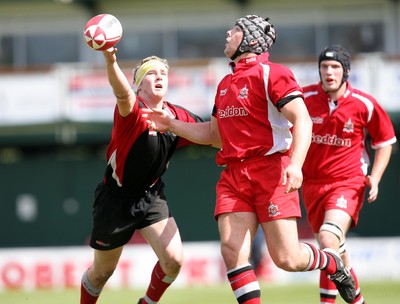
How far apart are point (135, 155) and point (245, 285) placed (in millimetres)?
1561

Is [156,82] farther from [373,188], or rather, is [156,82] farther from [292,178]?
[373,188]

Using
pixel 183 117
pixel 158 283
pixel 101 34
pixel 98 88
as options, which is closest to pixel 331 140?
pixel 183 117

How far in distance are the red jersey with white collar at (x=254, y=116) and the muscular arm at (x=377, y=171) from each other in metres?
1.81

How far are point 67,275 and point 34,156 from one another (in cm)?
941

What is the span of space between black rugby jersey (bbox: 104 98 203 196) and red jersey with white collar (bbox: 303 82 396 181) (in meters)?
1.57

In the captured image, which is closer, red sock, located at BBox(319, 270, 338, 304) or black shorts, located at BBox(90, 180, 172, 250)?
black shorts, located at BBox(90, 180, 172, 250)

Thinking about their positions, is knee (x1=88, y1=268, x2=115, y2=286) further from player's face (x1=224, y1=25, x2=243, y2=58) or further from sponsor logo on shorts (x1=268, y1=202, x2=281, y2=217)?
player's face (x1=224, y1=25, x2=243, y2=58)

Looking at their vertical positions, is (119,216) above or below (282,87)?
below

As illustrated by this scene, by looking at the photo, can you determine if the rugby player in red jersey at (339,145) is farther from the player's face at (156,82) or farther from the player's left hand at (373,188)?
the player's face at (156,82)

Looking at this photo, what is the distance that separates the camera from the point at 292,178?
6.86m

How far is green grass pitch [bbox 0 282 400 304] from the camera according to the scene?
496 inches

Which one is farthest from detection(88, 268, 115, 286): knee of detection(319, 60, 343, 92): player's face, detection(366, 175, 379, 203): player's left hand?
detection(319, 60, 343, 92): player's face

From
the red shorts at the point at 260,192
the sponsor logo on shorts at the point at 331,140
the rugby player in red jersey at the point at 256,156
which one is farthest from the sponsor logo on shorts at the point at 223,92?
the sponsor logo on shorts at the point at 331,140

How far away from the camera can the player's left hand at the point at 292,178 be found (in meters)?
6.85
